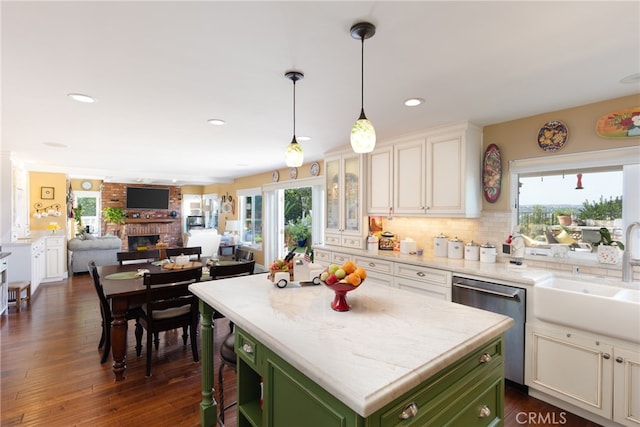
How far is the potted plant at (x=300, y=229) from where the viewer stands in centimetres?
692

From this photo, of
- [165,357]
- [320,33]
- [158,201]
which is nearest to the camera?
[320,33]

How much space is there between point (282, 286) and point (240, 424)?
0.79 metres

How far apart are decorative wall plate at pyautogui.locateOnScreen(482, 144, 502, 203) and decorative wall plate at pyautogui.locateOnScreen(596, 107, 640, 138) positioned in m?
0.79

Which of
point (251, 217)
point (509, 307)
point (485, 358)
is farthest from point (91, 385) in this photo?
point (251, 217)

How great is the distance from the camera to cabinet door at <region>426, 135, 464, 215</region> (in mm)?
3115

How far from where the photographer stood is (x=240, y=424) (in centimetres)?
167

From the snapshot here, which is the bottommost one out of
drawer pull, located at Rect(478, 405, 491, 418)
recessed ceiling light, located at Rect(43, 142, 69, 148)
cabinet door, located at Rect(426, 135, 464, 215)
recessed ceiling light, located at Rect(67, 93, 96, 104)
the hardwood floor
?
the hardwood floor

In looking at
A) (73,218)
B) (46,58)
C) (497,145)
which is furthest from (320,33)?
(73,218)

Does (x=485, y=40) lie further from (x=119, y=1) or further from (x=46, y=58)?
(x=46, y=58)

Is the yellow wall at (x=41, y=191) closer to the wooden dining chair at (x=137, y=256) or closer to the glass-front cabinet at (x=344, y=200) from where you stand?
the wooden dining chair at (x=137, y=256)

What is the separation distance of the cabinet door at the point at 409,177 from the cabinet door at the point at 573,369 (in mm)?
1637

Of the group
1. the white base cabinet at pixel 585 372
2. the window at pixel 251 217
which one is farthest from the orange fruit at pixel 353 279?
the window at pixel 251 217

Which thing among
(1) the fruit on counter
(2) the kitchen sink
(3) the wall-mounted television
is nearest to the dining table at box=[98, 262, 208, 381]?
(1) the fruit on counter

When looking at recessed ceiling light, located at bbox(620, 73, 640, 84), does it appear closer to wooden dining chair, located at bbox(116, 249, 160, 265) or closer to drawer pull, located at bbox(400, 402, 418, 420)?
drawer pull, located at bbox(400, 402, 418, 420)
